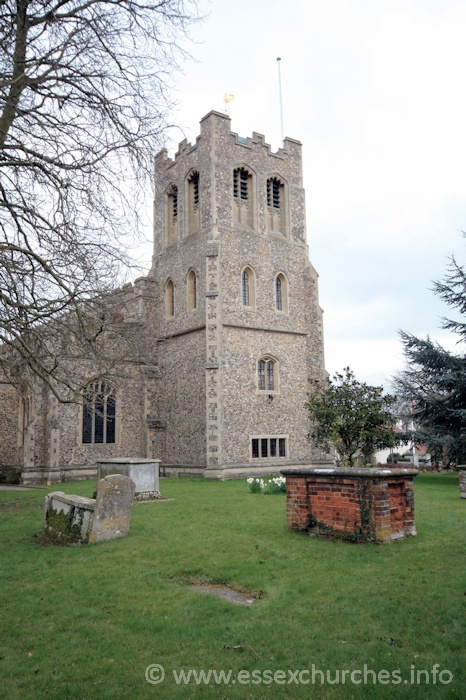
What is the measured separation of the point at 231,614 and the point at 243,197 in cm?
2312

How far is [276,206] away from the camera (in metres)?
27.1

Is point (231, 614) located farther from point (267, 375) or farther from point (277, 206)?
point (277, 206)

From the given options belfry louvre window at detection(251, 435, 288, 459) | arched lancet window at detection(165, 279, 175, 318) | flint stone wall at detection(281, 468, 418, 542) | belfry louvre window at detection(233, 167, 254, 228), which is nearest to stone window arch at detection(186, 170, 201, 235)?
belfry louvre window at detection(233, 167, 254, 228)

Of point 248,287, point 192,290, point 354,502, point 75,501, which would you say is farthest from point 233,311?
point 354,502

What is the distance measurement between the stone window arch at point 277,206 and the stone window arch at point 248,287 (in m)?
2.90

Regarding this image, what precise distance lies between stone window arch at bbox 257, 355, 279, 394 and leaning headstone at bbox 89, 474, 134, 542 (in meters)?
15.5

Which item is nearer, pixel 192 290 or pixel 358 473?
pixel 358 473

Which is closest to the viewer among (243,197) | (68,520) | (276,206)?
(68,520)

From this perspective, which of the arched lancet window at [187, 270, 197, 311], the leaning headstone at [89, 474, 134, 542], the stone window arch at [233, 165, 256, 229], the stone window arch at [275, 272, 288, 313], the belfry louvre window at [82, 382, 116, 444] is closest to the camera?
the leaning headstone at [89, 474, 134, 542]

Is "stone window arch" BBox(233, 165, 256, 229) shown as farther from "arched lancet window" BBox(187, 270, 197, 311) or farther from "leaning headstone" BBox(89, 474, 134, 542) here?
"leaning headstone" BBox(89, 474, 134, 542)

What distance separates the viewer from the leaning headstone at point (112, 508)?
841 cm

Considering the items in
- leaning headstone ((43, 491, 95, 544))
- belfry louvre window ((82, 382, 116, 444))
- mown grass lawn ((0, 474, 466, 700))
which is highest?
belfry louvre window ((82, 382, 116, 444))

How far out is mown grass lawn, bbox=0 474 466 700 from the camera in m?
3.80

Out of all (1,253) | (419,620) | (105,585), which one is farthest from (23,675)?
(1,253)
